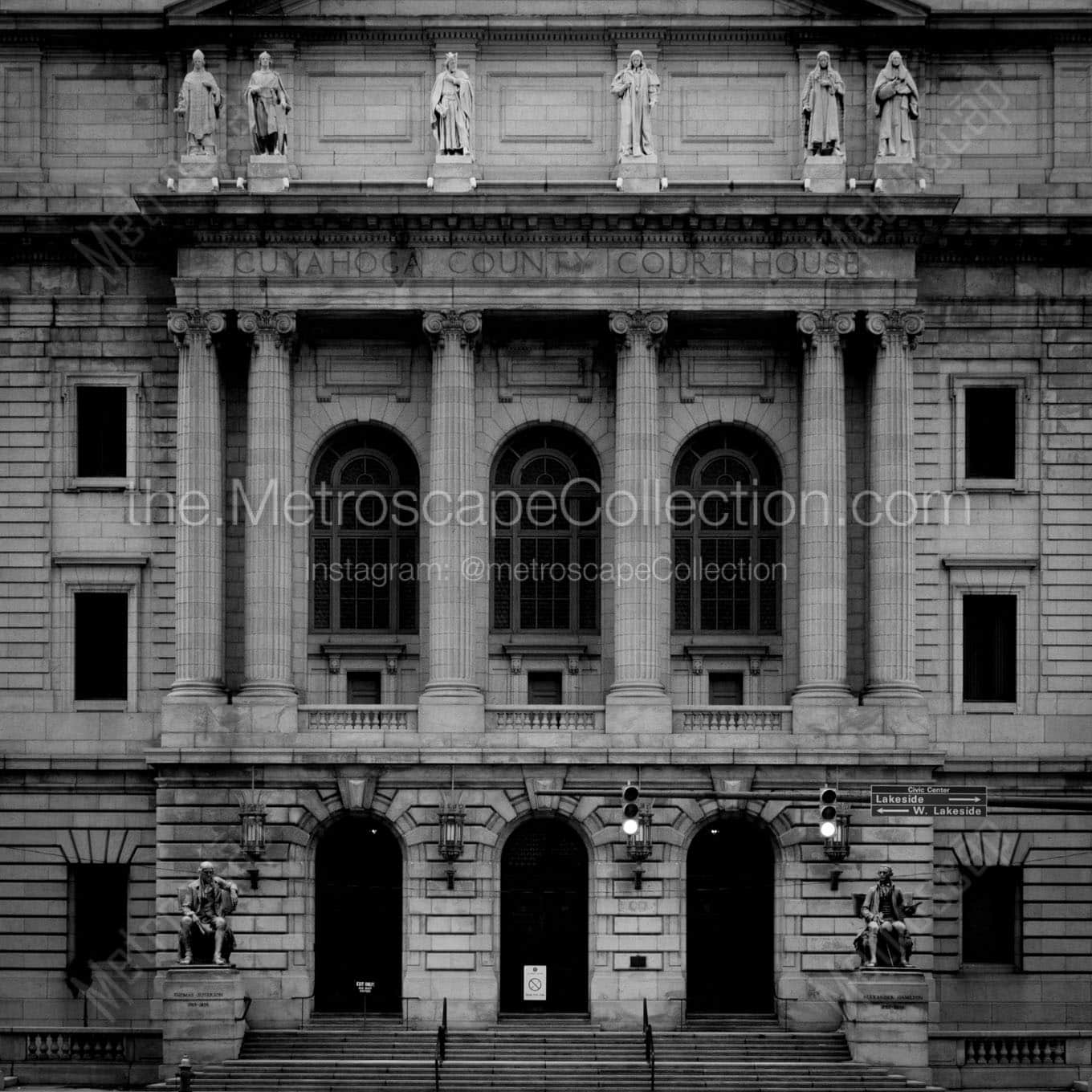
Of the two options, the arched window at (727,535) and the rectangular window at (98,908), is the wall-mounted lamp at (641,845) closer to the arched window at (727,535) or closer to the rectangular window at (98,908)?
the arched window at (727,535)

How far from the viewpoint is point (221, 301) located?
6212 centimetres

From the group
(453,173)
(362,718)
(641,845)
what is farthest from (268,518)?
(641,845)

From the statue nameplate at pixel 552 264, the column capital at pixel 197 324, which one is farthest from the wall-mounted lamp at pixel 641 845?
the column capital at pixel 197 324

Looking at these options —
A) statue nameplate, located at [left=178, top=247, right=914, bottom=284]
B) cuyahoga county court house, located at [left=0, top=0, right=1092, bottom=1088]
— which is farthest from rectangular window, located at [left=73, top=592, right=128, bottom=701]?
statue nameplate, located at [left=178, top=247, right=914, bottom=284]

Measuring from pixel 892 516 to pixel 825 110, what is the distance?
35.0ft

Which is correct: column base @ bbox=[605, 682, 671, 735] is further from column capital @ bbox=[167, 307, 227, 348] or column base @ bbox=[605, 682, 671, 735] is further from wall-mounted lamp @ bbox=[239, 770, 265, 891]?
column capital @ bbox=[167, 307, 227, 348]

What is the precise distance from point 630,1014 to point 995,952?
10.2 metres

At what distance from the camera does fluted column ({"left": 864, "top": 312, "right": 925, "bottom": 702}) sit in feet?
203

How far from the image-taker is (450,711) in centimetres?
6125

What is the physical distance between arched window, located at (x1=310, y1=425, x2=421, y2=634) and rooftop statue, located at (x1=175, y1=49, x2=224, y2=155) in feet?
27.2

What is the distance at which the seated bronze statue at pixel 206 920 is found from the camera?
2291 inches

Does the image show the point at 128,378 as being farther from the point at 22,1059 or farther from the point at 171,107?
the point at 22,1059

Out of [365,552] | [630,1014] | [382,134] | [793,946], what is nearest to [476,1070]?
[630,1014]

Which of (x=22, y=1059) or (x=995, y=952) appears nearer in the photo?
(x=22, y=1059)
